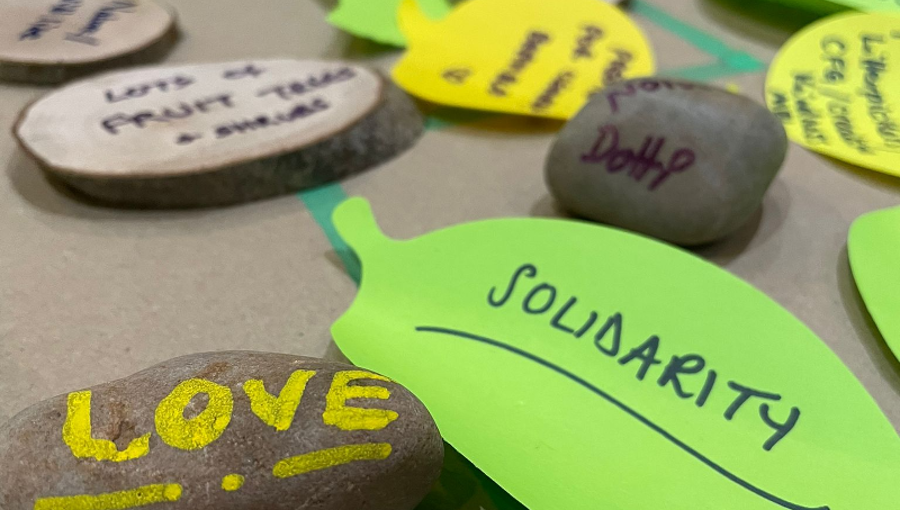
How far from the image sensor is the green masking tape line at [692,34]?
35.2 inches

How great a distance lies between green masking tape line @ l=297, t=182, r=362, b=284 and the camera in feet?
1.90

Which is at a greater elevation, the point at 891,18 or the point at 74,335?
the point at 891,18

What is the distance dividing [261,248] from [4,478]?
11.4 inches

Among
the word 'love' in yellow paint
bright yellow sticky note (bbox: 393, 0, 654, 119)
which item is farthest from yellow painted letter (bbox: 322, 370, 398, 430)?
bright yellow sticky note (bbox: 393, 0, 654, 119)

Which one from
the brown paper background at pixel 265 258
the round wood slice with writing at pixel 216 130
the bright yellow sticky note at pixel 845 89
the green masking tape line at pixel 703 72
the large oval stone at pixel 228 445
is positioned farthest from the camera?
the green masking tape line at pixel 703 72

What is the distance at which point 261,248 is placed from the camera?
589 millimetres

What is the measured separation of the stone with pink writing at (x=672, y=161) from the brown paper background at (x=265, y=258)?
0.05 m

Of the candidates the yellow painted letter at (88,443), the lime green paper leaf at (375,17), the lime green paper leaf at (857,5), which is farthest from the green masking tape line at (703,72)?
the yellow painted letter at (88,443)

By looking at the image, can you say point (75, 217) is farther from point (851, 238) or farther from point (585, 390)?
point (851, 238)

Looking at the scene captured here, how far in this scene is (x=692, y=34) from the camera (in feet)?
3.14

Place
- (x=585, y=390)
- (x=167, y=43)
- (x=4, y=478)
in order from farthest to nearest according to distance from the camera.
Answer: (x=167, y=43) < (x=585, y=390) < (x=4, y=478)

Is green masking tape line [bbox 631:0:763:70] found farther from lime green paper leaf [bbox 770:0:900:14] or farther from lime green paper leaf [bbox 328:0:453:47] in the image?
lime green paper leaf [bbox 328:0:453:47]

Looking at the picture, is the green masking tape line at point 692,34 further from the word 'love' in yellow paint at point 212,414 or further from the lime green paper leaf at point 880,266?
the word 'love' in yellow paint at point 212,414

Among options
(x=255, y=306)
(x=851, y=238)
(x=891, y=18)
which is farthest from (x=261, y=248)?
(x=891, y=18)
